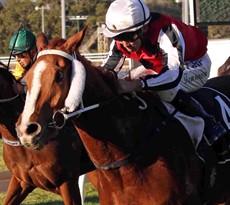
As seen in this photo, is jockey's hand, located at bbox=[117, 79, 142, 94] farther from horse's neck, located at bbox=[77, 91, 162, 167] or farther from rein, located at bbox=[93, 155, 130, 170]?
rein, located at bbox=[93, 155, 130, 170]

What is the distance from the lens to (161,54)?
5773mm

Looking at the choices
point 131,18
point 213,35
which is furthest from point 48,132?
point 213,35

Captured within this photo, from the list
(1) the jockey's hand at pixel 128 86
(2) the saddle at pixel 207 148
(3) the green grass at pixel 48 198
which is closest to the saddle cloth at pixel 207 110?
(2) the saddle at pixel 207 148

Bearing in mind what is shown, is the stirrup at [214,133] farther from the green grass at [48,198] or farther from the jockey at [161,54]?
the green grass at [48,198]

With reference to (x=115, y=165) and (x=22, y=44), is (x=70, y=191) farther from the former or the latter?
(x=115, y=165)

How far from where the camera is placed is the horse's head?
4668mm

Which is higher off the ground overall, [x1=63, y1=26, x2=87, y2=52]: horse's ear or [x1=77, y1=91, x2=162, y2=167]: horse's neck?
[x1=63, y1=26, x2=87, y2=52]: horse's ear

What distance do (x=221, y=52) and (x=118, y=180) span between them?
8.00 metres

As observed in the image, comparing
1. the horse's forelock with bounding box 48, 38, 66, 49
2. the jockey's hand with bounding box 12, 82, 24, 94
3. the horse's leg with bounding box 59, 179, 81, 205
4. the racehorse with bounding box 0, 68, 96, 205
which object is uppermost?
the horse's forelock with bounding box 48, 38, 66, 49

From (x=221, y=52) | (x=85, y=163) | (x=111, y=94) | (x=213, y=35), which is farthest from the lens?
(x=213, y=35)

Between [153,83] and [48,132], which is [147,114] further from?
[48,132]

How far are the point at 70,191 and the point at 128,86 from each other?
2685mm

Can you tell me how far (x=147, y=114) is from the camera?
5539 millimetres

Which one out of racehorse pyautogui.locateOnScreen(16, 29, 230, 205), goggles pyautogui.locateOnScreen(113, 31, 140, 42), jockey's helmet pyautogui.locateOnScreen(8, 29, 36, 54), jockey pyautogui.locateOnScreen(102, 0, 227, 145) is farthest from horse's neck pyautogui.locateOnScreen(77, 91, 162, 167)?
jockey's helmet pyautogui.locateOnScreen(8, 29, 36, 54)
